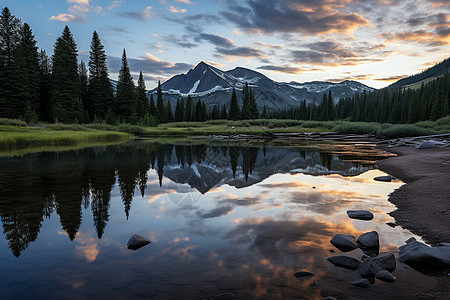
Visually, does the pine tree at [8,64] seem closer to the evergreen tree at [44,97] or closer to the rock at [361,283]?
the evergreen tree at [44,97]

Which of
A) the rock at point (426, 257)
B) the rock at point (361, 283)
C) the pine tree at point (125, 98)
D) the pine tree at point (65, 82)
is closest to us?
the rock at point (361, 283)

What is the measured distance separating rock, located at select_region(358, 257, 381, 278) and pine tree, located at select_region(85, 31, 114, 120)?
234ft

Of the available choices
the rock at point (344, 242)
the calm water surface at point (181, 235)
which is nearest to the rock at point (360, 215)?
the calm water surface at point (181, 235)

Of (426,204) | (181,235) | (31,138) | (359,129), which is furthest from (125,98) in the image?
(426,204)

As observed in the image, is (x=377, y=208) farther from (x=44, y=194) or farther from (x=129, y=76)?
(x=129, y=76)

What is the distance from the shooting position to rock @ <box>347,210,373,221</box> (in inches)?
305

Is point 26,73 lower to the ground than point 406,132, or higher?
higher

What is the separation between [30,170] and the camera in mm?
14625

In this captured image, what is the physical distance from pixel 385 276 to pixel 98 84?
74286 millimetres

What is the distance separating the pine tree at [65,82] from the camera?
2178 inches

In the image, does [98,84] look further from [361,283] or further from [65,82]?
[361,283]

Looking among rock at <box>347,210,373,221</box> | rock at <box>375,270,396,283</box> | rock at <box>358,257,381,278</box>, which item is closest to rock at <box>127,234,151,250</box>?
rock at <box>358,257,381,278</box>

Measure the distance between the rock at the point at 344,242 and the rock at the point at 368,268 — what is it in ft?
2.81

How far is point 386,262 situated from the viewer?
4.94m
